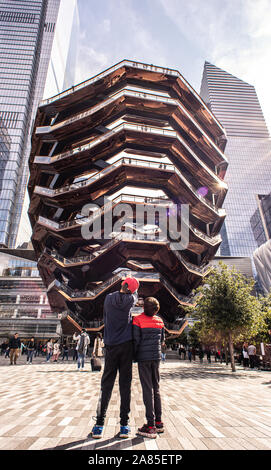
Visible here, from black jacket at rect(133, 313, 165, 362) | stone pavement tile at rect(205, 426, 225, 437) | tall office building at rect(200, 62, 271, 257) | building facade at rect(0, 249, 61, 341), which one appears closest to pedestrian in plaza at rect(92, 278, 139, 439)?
black jacket at rect(133, 313, 165, 362)

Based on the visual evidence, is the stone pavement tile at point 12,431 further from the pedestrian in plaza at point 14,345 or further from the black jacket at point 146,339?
the pedestrian in plaza at point 14,345

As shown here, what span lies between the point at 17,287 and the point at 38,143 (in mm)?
39205

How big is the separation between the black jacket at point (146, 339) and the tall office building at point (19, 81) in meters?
95.8

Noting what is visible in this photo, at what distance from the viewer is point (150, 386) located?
11.8ft

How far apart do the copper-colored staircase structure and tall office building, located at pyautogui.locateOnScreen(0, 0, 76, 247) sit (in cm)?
6498

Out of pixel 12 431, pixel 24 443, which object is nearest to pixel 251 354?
pixel 12 431

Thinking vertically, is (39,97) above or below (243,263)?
above

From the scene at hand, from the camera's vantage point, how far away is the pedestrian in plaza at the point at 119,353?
130 inches

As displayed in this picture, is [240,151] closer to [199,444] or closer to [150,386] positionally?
[150,386]

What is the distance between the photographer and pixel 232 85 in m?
167

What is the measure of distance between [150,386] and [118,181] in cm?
2950

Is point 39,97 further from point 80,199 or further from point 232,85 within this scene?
point 232,85

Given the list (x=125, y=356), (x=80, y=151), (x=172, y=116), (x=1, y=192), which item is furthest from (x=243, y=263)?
(x=1, y=192)

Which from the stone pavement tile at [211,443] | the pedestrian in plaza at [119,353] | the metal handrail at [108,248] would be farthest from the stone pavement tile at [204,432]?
the metal handrail at [108,248]
